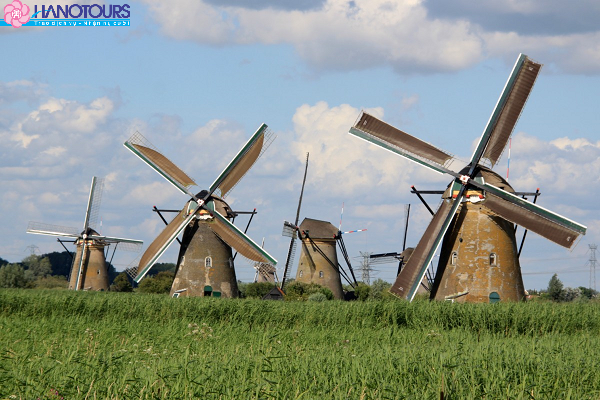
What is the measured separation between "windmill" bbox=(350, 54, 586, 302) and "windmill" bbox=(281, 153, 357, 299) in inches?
775

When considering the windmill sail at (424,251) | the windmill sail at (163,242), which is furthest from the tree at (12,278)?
the windmill sail at (424,251)

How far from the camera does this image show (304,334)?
1725 centimetres

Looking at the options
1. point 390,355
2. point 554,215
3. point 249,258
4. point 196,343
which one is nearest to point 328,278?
point 249,258

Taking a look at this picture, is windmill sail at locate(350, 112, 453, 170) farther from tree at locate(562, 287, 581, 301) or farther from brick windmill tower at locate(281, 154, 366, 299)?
tree at locate(562, 287, 581, 301)

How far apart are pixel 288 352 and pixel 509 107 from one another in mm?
19677

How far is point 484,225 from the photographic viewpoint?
27734mm

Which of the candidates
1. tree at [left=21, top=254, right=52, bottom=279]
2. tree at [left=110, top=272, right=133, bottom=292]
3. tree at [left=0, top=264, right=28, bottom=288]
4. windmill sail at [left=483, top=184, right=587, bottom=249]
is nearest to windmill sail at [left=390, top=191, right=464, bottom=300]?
windmill sail at [left=483, top=184, right=587, bottom=249]

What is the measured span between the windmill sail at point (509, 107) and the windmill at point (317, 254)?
840 inches

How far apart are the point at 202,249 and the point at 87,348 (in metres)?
20.9

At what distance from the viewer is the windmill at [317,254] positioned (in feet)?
159

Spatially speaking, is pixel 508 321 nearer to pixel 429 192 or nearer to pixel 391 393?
pixel 429 192

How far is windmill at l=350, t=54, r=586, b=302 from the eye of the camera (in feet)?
89.5

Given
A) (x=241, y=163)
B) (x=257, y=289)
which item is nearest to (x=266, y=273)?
(x=257, y=289)

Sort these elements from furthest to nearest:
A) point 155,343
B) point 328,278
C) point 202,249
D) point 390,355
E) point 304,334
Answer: point 328,278 → point 202,249 → point 304,334 → point 155,343 → point 390,355
